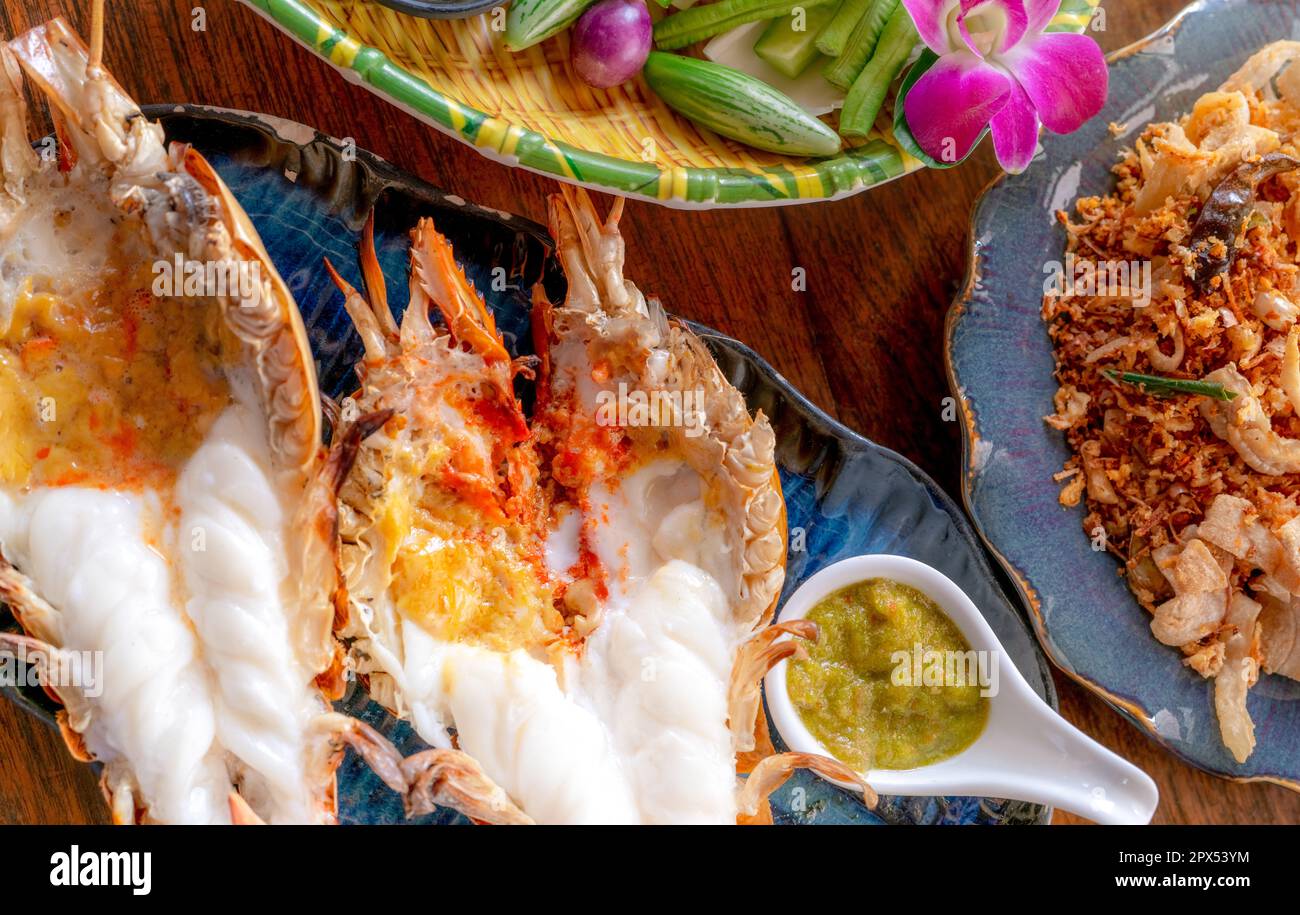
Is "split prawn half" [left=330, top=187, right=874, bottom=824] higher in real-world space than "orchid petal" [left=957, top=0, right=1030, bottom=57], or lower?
lower

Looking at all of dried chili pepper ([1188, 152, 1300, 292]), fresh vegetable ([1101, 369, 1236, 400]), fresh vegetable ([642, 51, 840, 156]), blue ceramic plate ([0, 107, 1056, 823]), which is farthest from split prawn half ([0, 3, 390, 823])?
dried chili pepper ([1188, 152, 1300, 292])

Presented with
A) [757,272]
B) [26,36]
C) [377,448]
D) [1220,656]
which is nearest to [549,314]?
[377,448]

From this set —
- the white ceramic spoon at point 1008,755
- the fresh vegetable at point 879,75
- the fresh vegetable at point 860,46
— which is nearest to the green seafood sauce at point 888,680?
the white ceramic spoon at point 1008,755

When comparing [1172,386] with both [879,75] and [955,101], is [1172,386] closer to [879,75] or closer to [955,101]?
[955,101]

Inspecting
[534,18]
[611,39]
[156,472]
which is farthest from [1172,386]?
[156,472]

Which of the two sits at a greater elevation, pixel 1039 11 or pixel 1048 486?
pixel 1039 11

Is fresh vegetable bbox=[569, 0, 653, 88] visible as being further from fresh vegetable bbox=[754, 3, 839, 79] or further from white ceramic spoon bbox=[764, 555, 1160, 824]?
white ceramic spoon bbox=[764, 555, 1160, 824]

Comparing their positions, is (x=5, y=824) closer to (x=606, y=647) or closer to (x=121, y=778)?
(x=121, y=778)
